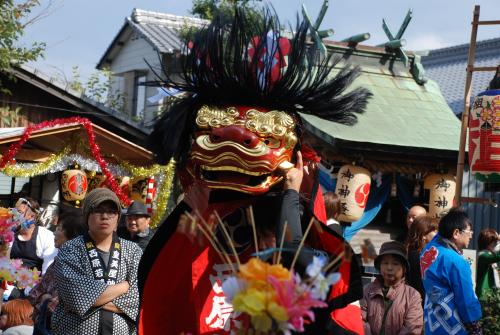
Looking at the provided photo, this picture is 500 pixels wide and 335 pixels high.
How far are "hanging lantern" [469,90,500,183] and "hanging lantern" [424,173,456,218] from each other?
2.19 m

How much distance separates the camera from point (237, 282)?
8.71 feet

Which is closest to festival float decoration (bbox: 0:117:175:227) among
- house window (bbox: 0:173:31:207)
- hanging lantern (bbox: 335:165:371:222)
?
house window (bbox: 0:173:31:207)

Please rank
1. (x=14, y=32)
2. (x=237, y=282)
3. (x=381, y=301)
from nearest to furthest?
(x=237, y=282) → (x=381, y=301) → (x=14, y=32)

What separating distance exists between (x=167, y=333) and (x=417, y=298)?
8.37 feet

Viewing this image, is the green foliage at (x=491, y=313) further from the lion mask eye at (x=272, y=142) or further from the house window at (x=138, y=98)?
the house window at (x=138, y=98)

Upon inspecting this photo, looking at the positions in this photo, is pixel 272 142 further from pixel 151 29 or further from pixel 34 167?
pixel 151 29

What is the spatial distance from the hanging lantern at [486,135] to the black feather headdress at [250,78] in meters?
4.54

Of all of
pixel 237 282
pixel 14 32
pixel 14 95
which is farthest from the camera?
pixel 14 95

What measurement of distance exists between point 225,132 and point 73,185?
8.71m

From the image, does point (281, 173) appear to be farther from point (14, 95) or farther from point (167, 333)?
point (14, 95)

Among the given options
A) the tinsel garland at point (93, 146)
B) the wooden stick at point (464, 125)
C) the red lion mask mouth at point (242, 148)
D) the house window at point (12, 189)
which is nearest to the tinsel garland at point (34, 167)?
the tinsel garland at point (93, 146)

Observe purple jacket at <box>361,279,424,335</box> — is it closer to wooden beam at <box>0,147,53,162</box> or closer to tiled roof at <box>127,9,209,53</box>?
wooden beam at <box>0,147,53,162</box>

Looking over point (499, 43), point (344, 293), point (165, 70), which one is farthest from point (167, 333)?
point (499, 43)

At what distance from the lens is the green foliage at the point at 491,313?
6422 millimetres
